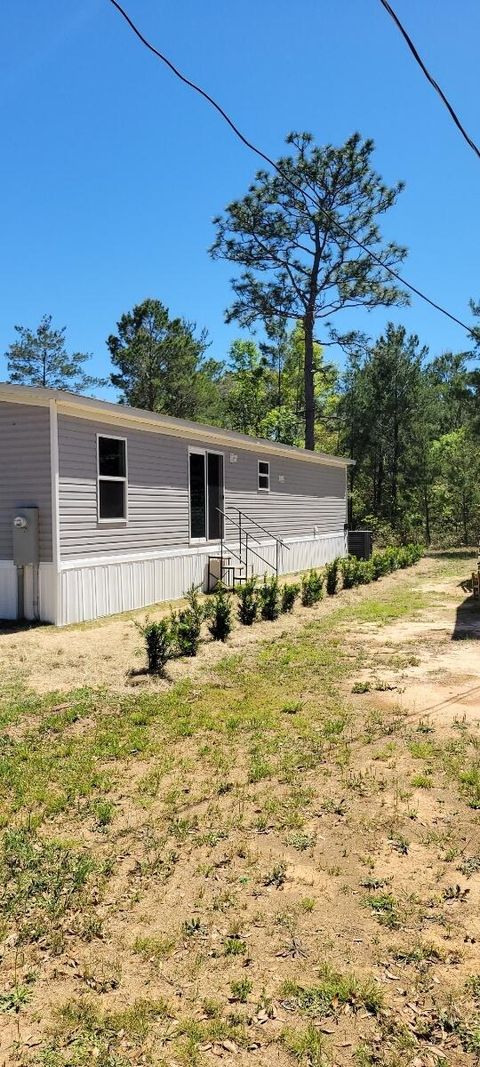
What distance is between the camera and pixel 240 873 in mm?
2727

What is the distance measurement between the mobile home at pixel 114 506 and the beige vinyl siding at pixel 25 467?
0.04 feet

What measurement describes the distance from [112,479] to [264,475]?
569 cm

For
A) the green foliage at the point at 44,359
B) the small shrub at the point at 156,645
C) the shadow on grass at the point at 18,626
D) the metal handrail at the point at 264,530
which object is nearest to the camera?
the small shrub at the point at 156,645

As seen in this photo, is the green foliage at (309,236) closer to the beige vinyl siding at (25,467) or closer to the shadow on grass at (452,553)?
the shadow on grass at (452,553)

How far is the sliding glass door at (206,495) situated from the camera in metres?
11.5

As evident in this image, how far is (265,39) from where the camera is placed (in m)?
5.61

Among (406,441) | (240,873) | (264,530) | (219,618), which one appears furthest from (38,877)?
(406,441)

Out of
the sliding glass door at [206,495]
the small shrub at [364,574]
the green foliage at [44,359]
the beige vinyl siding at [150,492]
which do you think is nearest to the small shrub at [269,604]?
the beige vinyl siding at [150,492]

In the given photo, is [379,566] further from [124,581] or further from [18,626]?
[18,626]

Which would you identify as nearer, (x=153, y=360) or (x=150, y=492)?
(x=150, y=492)

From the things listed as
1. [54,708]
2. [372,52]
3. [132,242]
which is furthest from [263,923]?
[132,242]

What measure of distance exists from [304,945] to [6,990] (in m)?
1.03

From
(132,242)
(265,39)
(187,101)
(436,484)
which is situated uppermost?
(132,242)

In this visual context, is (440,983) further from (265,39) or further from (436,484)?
(436,484)
